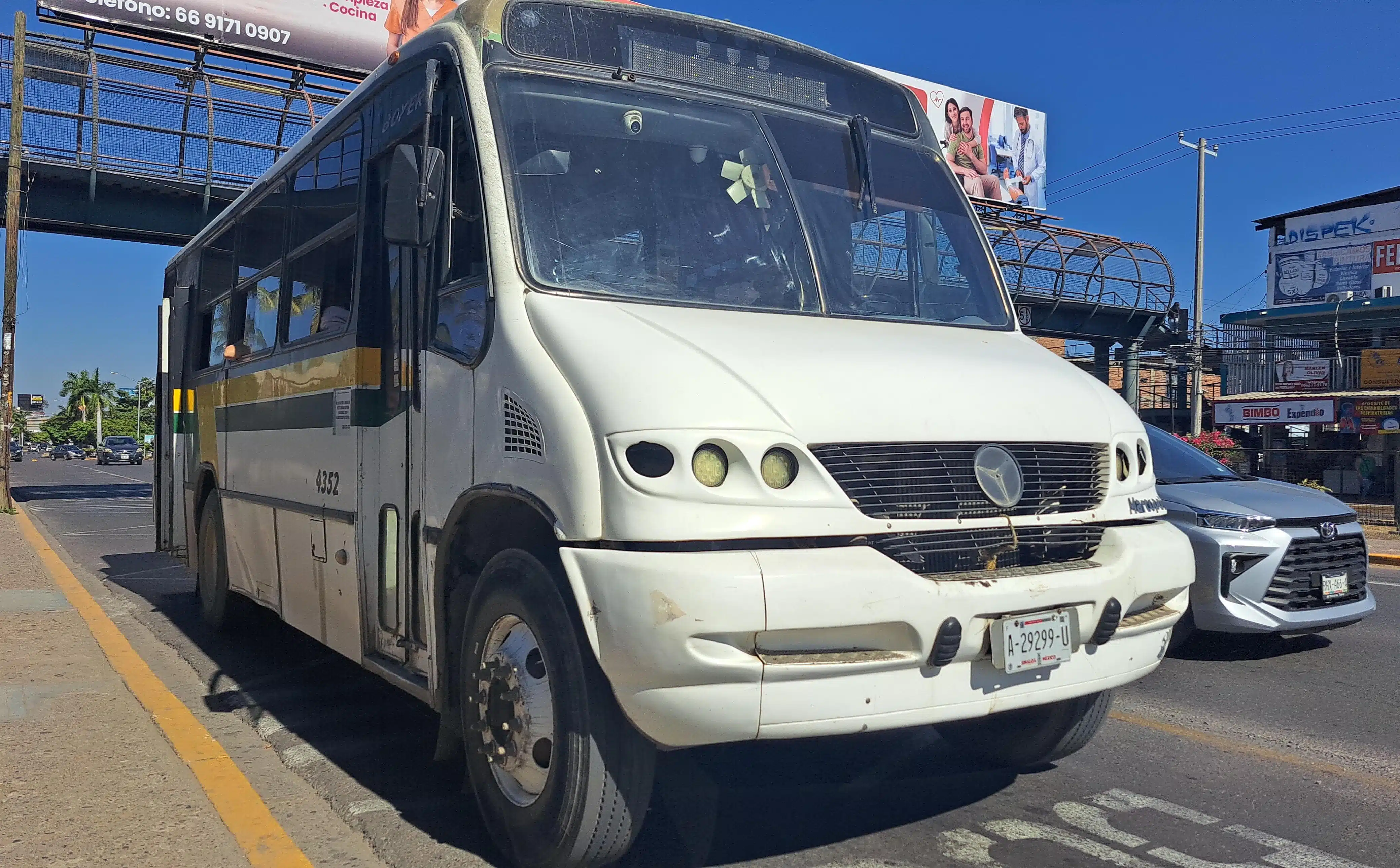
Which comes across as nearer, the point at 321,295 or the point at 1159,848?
the point at 1159,848

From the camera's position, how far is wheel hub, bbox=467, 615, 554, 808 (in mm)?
3516

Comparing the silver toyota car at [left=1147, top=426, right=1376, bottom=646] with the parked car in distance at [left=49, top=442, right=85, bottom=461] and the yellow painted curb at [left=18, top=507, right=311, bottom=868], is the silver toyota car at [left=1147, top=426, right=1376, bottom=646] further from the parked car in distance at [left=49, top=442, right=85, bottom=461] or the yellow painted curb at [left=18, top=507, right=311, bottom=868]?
the parked car in distance at [left=49, top=442, right=85, bottom=461]

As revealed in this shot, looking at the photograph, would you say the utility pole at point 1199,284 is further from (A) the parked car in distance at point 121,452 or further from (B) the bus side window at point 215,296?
(A) the parked car in distance at point 121,452

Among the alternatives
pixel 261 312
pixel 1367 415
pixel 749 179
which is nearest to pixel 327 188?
pixel 261 312

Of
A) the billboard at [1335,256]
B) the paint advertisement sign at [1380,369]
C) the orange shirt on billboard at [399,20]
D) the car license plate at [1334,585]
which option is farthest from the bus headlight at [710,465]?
the billboard at [1335,256]

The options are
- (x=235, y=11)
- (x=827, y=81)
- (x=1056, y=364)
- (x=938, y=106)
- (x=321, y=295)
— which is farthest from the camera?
(x=938, y=106)

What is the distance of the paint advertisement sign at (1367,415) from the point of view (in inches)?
1240

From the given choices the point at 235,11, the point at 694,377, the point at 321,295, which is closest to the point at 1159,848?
the point at 694,377

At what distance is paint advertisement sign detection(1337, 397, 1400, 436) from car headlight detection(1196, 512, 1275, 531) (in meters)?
28.0

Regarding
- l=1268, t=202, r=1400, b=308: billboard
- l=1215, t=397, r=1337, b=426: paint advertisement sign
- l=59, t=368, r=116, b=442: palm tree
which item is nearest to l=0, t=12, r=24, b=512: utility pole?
l=1215, t=397, r=1337, b=426: paint advertisement sign

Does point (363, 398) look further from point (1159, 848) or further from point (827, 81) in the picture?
point (1159, 848)

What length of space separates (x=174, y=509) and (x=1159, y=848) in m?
7.86

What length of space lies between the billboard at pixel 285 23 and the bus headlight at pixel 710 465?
24.4 metres

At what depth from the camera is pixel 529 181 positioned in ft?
Answer: 13.1
